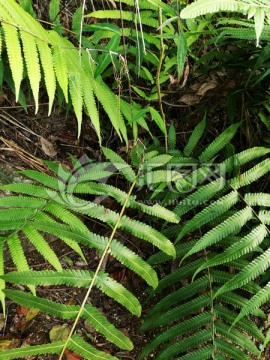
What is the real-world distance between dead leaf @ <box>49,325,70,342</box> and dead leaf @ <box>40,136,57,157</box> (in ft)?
3.24

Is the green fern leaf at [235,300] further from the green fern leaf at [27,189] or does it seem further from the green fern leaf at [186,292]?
the green fern leaf at [27,189]

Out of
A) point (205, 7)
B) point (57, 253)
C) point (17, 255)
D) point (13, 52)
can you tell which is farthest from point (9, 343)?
point (205, 7)

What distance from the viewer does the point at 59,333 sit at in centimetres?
210

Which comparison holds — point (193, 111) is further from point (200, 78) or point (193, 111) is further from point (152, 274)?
point (152, 274)

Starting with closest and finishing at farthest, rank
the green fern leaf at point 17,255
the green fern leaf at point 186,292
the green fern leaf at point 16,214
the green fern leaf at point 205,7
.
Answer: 1. the green fern leaf at point 205,7
2. the green fern leaf at point 17,255
3. the green fern leaf at point 16,214
4. the green fern leaf at point 186,292

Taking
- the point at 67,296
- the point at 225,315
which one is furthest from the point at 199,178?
the point at 67,296

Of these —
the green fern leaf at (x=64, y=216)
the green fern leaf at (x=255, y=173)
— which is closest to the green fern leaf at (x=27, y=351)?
the green fern leaf at (x=64, y=216)

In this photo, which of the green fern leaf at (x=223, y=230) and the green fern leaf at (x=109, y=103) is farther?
the green fern leaf at (x=109, y=103)

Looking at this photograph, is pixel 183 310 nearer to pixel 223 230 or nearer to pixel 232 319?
pixel 232 319

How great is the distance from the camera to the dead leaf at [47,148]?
Answer: 246cm

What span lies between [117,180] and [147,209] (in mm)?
598

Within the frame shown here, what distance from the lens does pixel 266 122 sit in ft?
7.45

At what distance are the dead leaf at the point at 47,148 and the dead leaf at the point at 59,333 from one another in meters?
0.99

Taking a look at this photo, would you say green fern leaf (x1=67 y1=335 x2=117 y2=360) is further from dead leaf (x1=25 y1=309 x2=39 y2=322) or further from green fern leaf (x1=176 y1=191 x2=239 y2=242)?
dead leaf (x1=25 y1=309 x2=39 y2=322)
